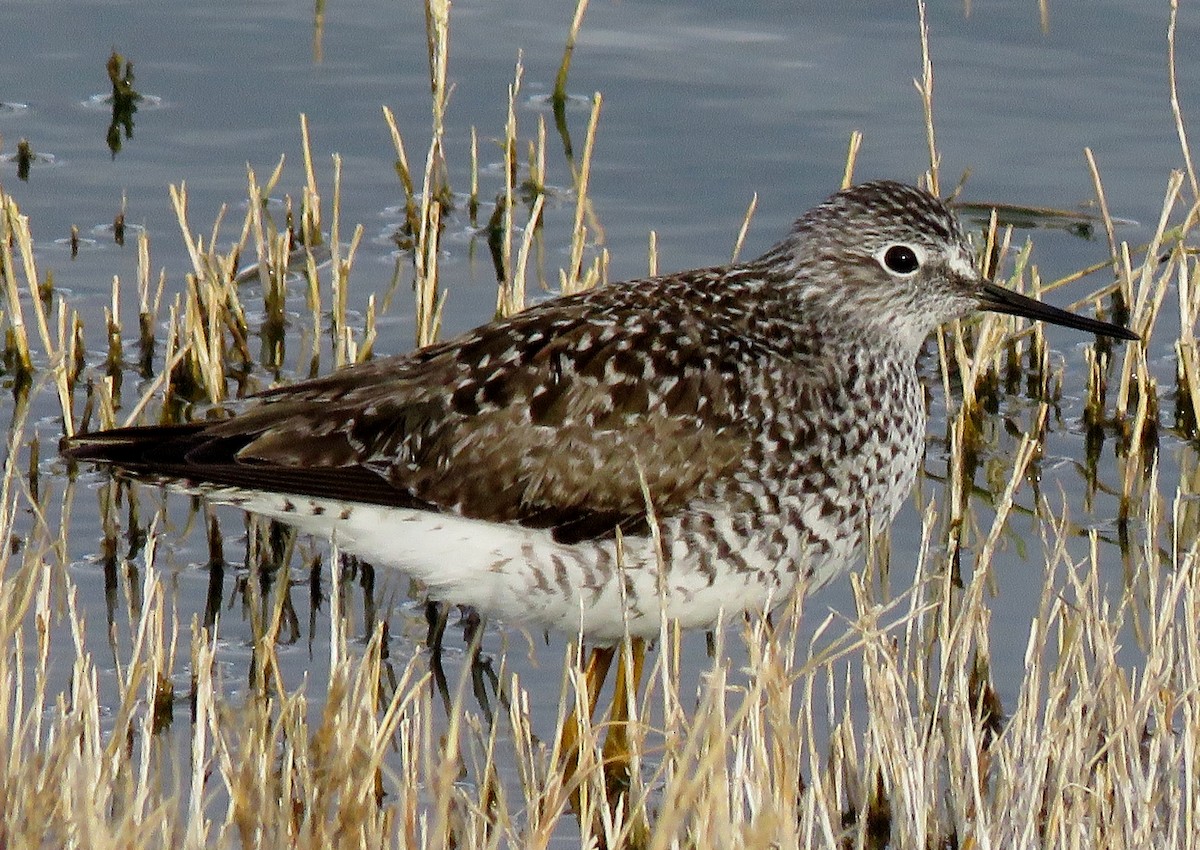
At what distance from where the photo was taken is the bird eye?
8742mm

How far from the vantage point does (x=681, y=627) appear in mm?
8062

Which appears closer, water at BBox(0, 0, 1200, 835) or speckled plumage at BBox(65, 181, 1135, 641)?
speckled plumage at BBox(65, 181, 1135, 641)

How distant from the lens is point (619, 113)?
12.8 meters

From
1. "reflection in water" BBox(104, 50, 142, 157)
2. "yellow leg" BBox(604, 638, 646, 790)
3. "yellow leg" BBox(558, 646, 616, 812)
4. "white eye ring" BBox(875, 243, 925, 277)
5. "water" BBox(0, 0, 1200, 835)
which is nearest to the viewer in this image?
"yellow leg" BBox(558, 646, 616, 812)

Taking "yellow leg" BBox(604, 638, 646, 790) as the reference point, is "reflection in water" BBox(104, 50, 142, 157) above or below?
above

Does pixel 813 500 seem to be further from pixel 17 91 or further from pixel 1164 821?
pixel 17 91

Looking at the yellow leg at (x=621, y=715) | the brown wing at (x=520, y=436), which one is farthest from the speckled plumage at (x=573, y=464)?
the yellow leg at (x=621, y=715)

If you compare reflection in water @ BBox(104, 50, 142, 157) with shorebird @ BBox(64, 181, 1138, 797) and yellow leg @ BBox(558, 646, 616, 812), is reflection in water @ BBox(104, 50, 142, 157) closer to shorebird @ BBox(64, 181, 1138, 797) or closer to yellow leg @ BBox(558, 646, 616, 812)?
shorebird @ BBox(64, 181, 1138, 797)

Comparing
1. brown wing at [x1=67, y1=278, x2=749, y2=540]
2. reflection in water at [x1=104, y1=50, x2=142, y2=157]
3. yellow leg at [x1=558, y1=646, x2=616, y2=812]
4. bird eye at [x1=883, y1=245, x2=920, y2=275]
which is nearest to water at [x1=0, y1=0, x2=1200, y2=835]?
reflection in water at [x1=104, y1=50, x2=142, y2=157]

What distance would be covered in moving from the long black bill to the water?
1.59 metres

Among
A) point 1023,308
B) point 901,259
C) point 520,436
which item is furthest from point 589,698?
point 1023,308

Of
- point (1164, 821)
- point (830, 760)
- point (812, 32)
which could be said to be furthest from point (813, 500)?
point (812, 32)

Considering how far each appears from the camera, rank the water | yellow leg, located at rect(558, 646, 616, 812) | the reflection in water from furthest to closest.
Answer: the reflection in water
the water
yellow leg, located at rect(558, 646, 616, 812)

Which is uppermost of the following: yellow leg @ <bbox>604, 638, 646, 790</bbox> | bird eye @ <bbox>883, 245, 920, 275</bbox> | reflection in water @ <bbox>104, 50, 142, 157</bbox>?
bird eye @ <bbox>883, 245, 920, 275</bbox>
